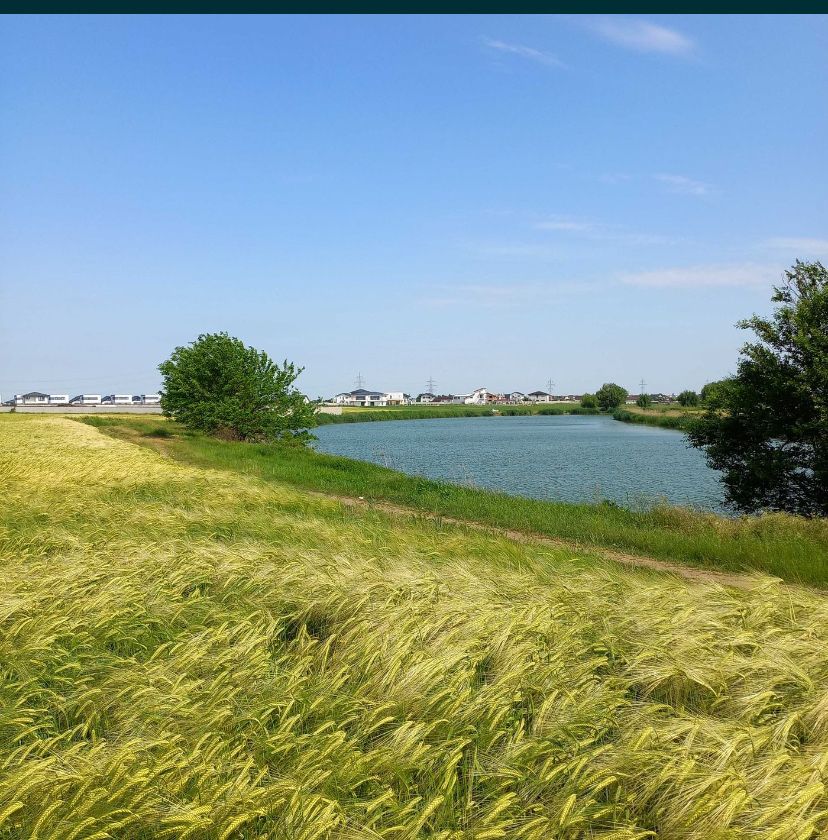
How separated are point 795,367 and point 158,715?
645 inches

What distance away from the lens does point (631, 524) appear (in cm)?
1301

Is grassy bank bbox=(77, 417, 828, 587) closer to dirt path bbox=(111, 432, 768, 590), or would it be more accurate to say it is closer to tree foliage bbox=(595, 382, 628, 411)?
dirt path bbox=(111, 432, 768, 590)

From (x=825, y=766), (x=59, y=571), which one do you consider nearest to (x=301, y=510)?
(x=59, y=571)

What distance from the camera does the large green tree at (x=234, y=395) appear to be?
115 feet

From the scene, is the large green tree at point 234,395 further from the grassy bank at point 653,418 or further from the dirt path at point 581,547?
the grassy bank at point 653,418

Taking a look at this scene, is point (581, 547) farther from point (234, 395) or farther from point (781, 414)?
point (234, 395)

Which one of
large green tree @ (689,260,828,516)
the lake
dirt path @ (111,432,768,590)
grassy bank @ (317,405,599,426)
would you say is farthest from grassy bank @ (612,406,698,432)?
dirt path @ (111,432,768,590)

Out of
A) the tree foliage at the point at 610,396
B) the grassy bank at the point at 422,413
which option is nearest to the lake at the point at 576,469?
the grassy bank at the point at 422,413

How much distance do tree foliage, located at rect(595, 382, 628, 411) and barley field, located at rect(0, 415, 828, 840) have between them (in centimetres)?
12285

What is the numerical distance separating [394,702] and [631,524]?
10.1 m

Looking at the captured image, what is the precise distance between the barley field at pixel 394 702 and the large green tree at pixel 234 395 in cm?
2855

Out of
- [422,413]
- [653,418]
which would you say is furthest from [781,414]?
[422,413]

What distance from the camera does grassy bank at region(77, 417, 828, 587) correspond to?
9.86 m

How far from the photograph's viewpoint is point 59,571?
6035 millimetres
